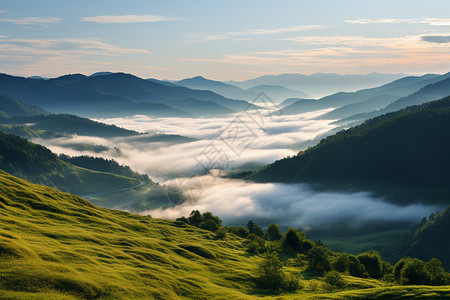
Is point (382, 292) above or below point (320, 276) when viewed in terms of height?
above

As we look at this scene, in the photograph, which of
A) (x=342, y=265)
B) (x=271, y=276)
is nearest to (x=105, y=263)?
(x=271, y=276)

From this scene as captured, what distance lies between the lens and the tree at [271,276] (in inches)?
3775

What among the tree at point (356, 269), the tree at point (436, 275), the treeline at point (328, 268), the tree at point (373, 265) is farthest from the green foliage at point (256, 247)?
the tree at point (436, 275)

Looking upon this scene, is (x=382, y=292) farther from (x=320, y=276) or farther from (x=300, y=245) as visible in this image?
(x=300, y=245)

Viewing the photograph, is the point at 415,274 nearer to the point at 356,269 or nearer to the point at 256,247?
the point at 356,269

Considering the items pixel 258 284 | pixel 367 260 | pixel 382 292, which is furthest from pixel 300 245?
pixel 382 292

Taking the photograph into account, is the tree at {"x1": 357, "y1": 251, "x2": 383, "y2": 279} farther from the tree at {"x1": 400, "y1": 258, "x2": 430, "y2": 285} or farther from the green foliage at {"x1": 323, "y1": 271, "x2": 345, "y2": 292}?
the green foliage at {"x1": 323, "y1": 271, "x2": 345, "y2": 292}

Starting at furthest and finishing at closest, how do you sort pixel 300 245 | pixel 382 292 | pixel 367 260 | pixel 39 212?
pixel 300 245 → pixel 367 260 → pixel 39 212 → pixel 382 292

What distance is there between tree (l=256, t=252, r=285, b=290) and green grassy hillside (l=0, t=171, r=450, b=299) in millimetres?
3243

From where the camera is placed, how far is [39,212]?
382 ft

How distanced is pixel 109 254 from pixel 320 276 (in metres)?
72.4

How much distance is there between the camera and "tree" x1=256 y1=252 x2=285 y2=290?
95875 mm

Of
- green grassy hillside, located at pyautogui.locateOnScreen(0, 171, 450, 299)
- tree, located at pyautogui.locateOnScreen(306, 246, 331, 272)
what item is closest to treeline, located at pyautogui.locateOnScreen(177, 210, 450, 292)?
tree, located at pyautogui.locateOnScreen(306, 246, 331, 272)

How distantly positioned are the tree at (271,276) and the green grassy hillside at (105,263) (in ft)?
10.6
